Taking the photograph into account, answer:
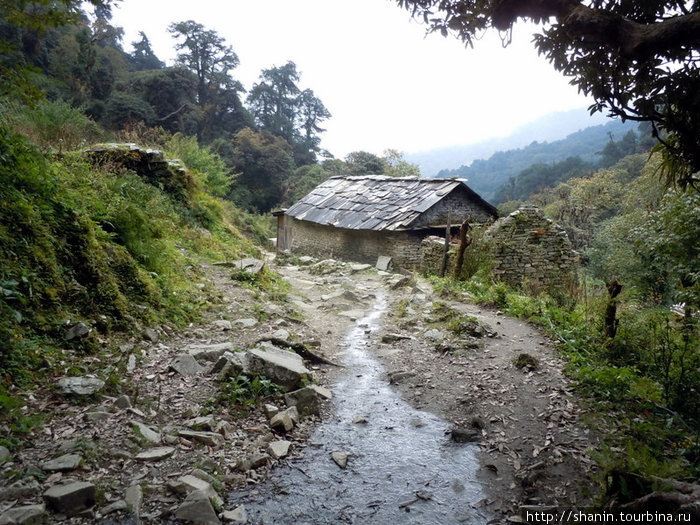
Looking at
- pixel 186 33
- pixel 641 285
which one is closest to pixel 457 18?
pixel 641 285

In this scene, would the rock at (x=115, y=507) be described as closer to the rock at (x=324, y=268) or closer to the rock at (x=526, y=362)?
the rock at (x=526, y=362)

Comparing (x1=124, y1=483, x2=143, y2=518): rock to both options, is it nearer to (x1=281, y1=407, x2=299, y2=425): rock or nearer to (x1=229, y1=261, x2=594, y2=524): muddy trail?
(x1=229, y1=261, x2=594, y2=524): muddy trail

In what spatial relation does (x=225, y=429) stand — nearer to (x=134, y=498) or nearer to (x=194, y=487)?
(x=194, y=487)

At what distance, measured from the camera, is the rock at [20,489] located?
87.0 inches

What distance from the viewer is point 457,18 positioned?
171 inches

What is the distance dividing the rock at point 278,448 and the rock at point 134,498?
41.7 inches

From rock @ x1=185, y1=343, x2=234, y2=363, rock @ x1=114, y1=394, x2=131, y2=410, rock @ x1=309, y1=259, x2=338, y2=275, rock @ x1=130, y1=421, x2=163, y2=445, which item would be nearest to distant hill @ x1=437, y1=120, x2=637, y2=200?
rock @ x1=309, y1=259, x2=338, y2=275

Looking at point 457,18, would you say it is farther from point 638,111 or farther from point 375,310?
point 375,310

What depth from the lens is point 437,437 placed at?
12.5ft

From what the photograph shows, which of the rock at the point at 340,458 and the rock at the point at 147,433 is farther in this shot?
the rock at the point at 340,458

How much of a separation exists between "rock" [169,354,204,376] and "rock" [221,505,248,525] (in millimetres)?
1872

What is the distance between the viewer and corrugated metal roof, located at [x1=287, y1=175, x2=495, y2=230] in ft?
52.0

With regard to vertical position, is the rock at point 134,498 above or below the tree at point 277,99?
below

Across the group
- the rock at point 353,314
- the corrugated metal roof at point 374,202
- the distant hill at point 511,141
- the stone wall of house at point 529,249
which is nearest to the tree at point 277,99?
the corrugated metal roof at point 374,202
